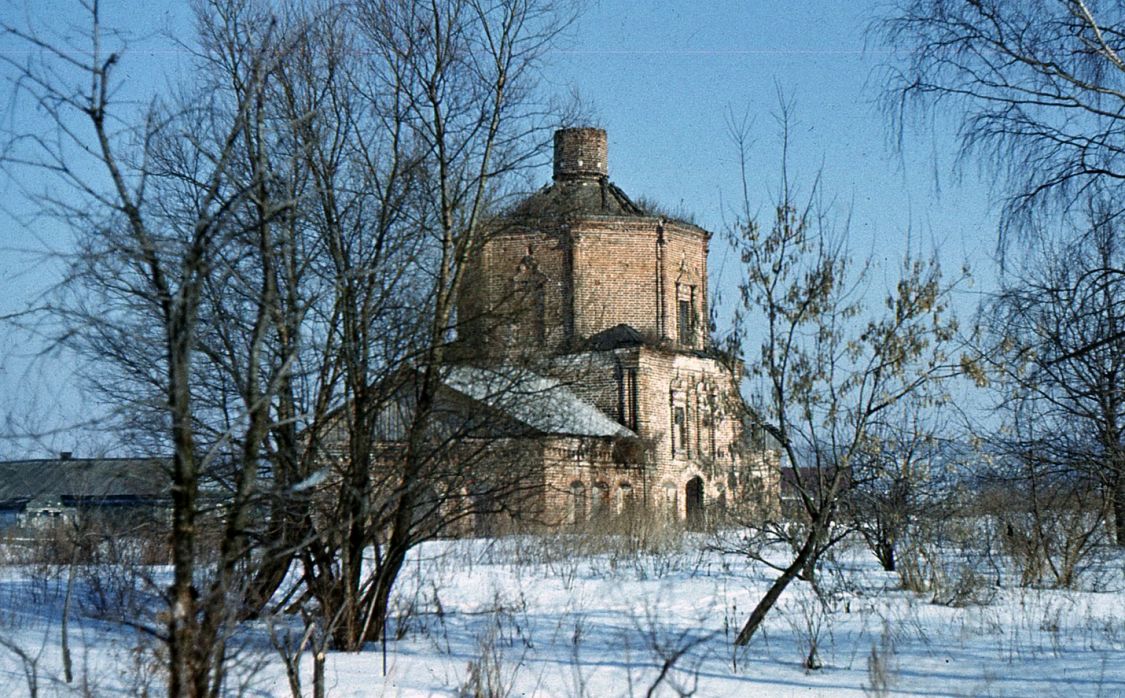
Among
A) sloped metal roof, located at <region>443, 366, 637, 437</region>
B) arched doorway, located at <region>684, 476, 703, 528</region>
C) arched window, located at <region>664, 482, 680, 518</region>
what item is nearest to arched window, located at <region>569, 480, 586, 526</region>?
sloped metal roof, located at <region>443, 366, 637, 437</region>

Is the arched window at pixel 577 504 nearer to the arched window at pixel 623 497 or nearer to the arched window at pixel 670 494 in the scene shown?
the arched window at pixel 623 497

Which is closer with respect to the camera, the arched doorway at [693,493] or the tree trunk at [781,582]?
the tree trunk at [781,582]

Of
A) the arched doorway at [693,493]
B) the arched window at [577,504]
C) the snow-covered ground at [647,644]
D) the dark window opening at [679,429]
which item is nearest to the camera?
the snow-covered ground at [647,644]

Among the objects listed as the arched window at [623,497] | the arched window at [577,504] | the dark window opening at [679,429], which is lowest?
the arched window at [577,504]

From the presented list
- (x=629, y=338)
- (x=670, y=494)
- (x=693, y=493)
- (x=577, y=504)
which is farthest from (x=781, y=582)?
(x=693, y=493)

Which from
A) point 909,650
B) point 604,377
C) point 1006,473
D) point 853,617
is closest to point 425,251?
point 909,650

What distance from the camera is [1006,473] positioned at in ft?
A: 51.8

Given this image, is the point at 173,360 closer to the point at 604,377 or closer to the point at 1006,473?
the point at 1006,473

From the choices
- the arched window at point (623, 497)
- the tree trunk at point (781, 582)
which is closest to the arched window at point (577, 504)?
the tree trunk at point (781, 582)

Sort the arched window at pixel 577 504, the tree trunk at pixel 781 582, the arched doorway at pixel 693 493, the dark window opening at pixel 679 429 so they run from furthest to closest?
the arched doorway at pixel 693 493, the dark window opening at pixel 679 429, the arched window at pixel 577 504, the tree trunk at pixel 781 582

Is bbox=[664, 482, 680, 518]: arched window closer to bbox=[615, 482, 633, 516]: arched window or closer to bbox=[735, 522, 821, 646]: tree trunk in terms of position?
bbox=[615, 482, 633, 516]: arched window

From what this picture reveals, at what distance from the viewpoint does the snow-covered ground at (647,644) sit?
26.0 ft

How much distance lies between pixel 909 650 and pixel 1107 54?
491 centimetres

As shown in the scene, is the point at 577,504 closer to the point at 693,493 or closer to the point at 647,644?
the point at 647,644
